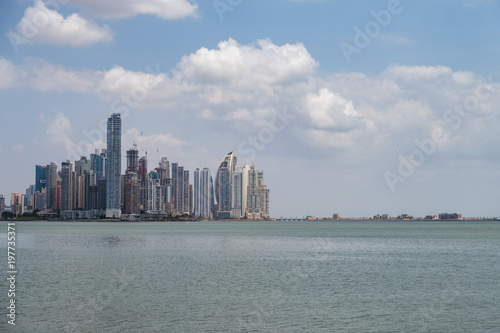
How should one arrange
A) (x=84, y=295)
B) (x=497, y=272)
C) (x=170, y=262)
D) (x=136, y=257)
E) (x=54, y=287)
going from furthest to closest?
1. (x=136, y=257)
2. (x=170, y=262)
3. (x=497, y=272)
4. (x=54, y=287)
5. (x=84, y=295)

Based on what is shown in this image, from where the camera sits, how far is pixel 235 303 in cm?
5056

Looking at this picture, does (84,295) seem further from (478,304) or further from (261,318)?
(478,304)

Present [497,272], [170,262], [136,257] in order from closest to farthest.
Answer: [497,272] < [170,262] < [136,257]

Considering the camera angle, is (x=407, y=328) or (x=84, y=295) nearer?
(x=407, y=328)

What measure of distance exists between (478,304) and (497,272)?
27700 mm

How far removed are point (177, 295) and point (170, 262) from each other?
112 ft

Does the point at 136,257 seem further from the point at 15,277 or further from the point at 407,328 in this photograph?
the point at 407,328

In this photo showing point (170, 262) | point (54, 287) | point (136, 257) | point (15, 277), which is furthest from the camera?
point (136, 257)

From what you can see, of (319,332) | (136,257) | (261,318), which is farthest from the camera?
(136,257)

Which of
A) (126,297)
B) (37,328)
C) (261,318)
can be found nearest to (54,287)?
(126,297)

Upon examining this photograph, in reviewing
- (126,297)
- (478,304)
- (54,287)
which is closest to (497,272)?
(478,304)

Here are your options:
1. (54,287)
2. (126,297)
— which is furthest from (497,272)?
(54,287)

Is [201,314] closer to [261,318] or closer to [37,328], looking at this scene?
[261,318]

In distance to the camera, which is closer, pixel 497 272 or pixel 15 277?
pixel 15 277
